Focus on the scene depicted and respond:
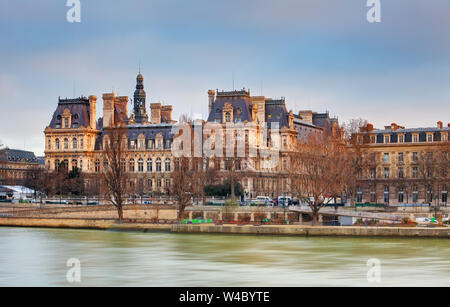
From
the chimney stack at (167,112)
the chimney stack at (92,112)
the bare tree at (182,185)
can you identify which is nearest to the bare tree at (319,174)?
the bare tree at (182,185)

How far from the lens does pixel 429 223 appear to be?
58062 mm

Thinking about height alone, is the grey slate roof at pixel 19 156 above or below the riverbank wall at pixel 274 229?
above

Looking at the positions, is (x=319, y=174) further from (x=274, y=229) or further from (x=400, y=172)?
(x=400, y=172)

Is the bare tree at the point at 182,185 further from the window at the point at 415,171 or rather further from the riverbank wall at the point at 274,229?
the window at the point at 415,171

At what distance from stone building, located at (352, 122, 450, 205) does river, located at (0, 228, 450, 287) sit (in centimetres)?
3850

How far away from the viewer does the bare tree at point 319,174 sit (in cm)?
6303

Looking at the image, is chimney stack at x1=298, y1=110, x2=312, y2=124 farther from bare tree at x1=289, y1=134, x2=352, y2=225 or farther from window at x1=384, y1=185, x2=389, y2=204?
bare tree at x1=289, y1=134, x2=352, y2=225

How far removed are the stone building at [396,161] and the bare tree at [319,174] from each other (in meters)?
12.8

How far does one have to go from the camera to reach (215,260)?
42031 millimetres

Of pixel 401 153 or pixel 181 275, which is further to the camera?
pixel 401 153
